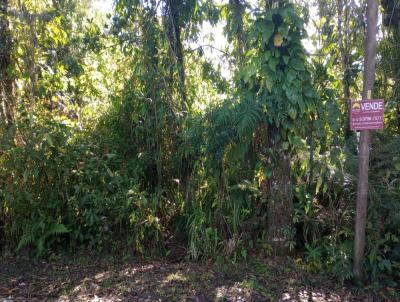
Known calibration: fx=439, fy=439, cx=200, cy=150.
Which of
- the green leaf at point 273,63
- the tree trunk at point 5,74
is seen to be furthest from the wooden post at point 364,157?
the tree trunk at point 5,74

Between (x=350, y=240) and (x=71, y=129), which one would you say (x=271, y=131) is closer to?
(x=350, y=240)

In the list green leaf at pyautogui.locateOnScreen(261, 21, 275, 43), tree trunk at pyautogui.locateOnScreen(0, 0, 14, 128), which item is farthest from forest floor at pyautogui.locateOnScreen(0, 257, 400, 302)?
green leaf at pyautogui.locateOnScreen(261, 21, 275, 43)

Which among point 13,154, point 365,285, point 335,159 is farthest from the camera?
point 13,154

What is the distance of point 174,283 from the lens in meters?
5.54

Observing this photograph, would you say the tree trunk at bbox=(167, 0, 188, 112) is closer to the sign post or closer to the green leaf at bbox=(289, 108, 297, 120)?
the green leaf at bbox=(289, 108, 297, 120)

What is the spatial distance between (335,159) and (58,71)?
4.69 m

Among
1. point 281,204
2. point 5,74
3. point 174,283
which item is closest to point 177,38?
point 5,74

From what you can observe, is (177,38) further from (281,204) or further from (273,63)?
(281,204)

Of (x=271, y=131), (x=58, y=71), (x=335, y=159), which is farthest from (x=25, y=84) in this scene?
(x=335, y=159)

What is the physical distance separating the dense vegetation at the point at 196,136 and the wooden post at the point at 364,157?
0.21 m

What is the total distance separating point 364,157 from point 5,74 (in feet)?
19.3

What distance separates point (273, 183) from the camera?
241 inches

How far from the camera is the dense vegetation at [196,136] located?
5.82 meters

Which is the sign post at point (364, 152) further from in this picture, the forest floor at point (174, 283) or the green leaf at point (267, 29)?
the green leaf at point (267, 29)
